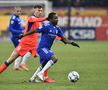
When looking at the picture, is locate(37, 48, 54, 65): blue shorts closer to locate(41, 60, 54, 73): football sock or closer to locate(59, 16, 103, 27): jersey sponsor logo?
locate(41, 60, 54, 73): football sock

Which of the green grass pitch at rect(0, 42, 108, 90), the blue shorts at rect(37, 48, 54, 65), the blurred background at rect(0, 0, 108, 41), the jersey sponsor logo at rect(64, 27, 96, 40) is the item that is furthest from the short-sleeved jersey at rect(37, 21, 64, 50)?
the jersey sponsor logo at rect(64, 27, 96, 40)

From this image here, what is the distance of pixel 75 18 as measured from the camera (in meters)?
38.8

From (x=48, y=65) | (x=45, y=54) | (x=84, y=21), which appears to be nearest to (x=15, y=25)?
(x=45, y=54)

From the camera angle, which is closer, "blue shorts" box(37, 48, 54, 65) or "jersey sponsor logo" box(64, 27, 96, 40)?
"blue shorts" box(37, 48, 54, 65)

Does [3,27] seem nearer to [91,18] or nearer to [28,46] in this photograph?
[91,18]

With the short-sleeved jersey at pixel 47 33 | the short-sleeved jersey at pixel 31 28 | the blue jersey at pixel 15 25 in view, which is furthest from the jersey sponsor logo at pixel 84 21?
the short-sleeved jersey at pixel 47 33

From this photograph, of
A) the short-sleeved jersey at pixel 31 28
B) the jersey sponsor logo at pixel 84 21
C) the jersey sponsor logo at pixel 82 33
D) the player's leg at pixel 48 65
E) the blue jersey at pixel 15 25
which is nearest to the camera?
the player's leg at pixel 48 65

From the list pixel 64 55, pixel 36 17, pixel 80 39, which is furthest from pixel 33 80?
pixel 80 39

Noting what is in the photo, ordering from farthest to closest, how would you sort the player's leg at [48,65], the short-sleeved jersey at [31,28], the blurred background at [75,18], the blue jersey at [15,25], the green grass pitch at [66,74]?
the blurred background at [75,18]
the blue jersey at [15,25]
the short-sleeved jersey at [31,28]
the player's leg at [48,65]
the green grass pitch at [66,74]

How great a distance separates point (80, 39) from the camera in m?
37.4

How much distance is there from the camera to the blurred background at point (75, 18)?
37.2m

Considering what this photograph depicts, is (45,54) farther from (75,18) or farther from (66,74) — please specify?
(75,18)

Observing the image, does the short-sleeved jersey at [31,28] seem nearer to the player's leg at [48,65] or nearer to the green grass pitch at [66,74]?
the green grass pitch at [66,74]

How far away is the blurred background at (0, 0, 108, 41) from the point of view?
3722cm
